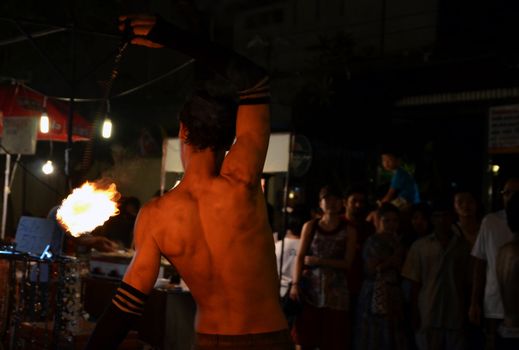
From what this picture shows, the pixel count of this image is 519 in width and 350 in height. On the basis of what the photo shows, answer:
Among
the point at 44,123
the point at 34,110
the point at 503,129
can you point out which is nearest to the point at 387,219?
the point at 503,129

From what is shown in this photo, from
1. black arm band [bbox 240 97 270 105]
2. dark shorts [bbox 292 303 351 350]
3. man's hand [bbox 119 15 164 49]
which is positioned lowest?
dark shorts [bbox 292 303 351 350]

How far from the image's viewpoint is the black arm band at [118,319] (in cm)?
301

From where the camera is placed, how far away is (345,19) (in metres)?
12.8

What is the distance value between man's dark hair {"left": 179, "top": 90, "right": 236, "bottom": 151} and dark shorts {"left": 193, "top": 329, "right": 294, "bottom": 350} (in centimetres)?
77

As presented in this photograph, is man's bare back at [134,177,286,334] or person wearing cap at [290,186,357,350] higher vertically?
man's bare back at [134,177,286,334]

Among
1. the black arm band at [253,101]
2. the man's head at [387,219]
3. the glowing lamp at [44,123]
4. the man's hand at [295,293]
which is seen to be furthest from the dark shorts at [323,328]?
the black arm band at [253,101]

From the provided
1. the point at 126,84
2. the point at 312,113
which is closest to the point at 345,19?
the point at 312,113

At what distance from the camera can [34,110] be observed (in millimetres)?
10719

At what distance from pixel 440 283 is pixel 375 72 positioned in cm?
471

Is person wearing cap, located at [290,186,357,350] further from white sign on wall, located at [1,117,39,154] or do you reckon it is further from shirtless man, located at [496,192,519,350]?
white sign on wall, located at [1,117,39,154]

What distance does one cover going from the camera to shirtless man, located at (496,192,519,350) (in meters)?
6.06

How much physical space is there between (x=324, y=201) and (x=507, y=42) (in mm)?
3415

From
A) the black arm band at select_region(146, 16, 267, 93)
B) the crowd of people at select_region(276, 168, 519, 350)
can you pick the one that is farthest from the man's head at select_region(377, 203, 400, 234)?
the black arm band at select_region(146, 16, 267, 93)

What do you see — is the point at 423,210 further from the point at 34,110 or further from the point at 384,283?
the point at 34,110
